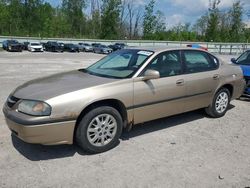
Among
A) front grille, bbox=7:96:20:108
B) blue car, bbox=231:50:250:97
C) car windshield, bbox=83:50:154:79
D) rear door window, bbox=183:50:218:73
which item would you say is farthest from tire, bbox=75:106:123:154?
blue car, bbox=231:50:250:97

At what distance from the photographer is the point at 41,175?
3.57 meters

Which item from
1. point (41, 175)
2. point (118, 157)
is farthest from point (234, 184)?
point (41, 175)

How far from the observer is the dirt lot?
349 cm

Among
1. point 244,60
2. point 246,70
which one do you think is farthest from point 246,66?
point 244,60

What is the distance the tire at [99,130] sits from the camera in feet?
13.3

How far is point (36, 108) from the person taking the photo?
3.74 m

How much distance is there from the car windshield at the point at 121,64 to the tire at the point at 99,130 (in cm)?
67

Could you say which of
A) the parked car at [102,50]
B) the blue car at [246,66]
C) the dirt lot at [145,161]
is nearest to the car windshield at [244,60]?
the blue car at [246,66]

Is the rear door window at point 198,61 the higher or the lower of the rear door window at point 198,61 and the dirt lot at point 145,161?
the higher

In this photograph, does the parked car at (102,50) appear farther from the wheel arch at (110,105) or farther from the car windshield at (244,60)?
the wheel arch at (110,105)

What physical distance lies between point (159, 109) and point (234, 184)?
1749 millimetres

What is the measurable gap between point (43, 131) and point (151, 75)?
72.4 inches

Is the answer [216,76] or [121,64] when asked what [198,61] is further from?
[121,64]

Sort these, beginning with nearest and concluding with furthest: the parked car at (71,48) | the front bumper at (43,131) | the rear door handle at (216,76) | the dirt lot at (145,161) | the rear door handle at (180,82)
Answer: the dirt lot at (145,161) < the front bumper at (43,131) < the rear door handle at (180,82) < the rear door handle at (216,76) < the parked car at (71,48)
